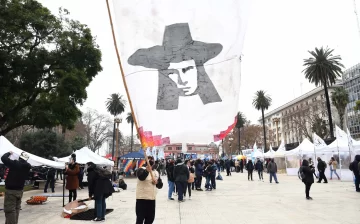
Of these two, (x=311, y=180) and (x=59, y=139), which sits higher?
(x=59, y=139)

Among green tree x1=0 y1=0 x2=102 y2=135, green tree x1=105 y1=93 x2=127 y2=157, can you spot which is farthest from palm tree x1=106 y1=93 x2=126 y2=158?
green tree x1=0 y1=0 x2=102 y2=135

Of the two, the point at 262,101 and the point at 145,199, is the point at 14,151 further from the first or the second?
the point at 262,101

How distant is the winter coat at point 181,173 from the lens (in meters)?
11.9

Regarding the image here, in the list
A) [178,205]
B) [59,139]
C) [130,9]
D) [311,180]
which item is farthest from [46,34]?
[59,139]

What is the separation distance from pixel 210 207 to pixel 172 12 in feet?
27.2

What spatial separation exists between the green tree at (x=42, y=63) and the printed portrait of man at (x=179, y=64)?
1185 centimetres

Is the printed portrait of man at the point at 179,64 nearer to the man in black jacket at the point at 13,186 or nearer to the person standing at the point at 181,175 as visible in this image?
the man in black jacket at the point at 13,186

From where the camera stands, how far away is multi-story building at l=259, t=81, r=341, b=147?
52.9 meters

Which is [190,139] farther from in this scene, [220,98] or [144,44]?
[144,44]

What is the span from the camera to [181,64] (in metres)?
4.10

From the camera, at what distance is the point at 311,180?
39.4 feet

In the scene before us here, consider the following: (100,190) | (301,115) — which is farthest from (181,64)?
(301,115)

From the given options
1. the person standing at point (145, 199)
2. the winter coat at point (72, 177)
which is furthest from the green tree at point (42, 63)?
the person standing at point (145, 199)

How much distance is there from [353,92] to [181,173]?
78817 millimetres
